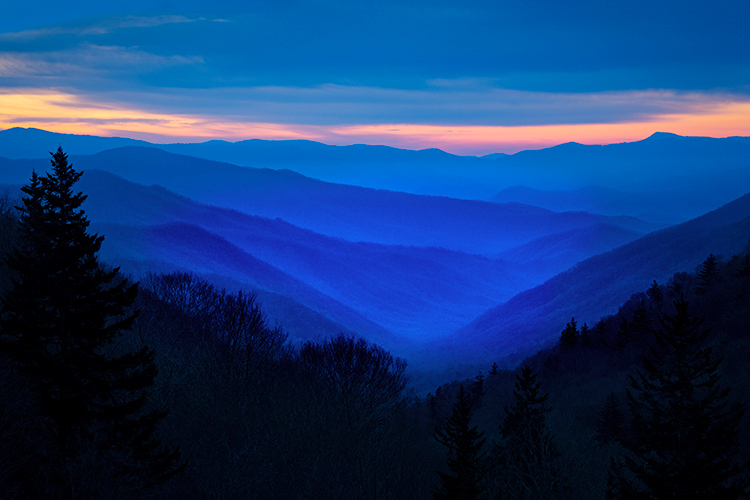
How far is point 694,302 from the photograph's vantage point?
4619 cm

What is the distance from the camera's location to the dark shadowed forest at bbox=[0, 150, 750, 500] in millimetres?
13016

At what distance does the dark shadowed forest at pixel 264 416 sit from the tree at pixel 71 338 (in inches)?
1.8

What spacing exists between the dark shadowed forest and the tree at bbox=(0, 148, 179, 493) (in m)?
0.05

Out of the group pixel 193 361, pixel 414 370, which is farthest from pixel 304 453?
pixel 414 370

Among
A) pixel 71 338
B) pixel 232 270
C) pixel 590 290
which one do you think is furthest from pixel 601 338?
pixel 232 270

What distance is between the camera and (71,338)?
13.6m

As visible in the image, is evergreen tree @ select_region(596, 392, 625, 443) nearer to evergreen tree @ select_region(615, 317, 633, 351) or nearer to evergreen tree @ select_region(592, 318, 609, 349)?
evergreen tree @ select_region(615, 317, 633, 351)

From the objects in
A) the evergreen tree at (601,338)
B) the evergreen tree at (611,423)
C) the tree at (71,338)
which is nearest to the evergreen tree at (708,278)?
the evergreen tree at (601,338)

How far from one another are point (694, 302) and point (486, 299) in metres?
147

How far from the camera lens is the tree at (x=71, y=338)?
13.2m

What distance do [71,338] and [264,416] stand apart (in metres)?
10.7

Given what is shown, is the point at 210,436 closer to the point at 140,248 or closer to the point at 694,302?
the point at 694,302

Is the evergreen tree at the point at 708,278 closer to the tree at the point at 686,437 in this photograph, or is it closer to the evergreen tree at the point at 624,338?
the evergreen tree at the point at 624,338

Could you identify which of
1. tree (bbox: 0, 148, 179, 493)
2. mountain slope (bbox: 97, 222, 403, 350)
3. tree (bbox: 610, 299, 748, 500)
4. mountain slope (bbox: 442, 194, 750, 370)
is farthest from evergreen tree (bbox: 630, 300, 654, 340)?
mountain slope (bbox: 97, 222, 403, 350)
